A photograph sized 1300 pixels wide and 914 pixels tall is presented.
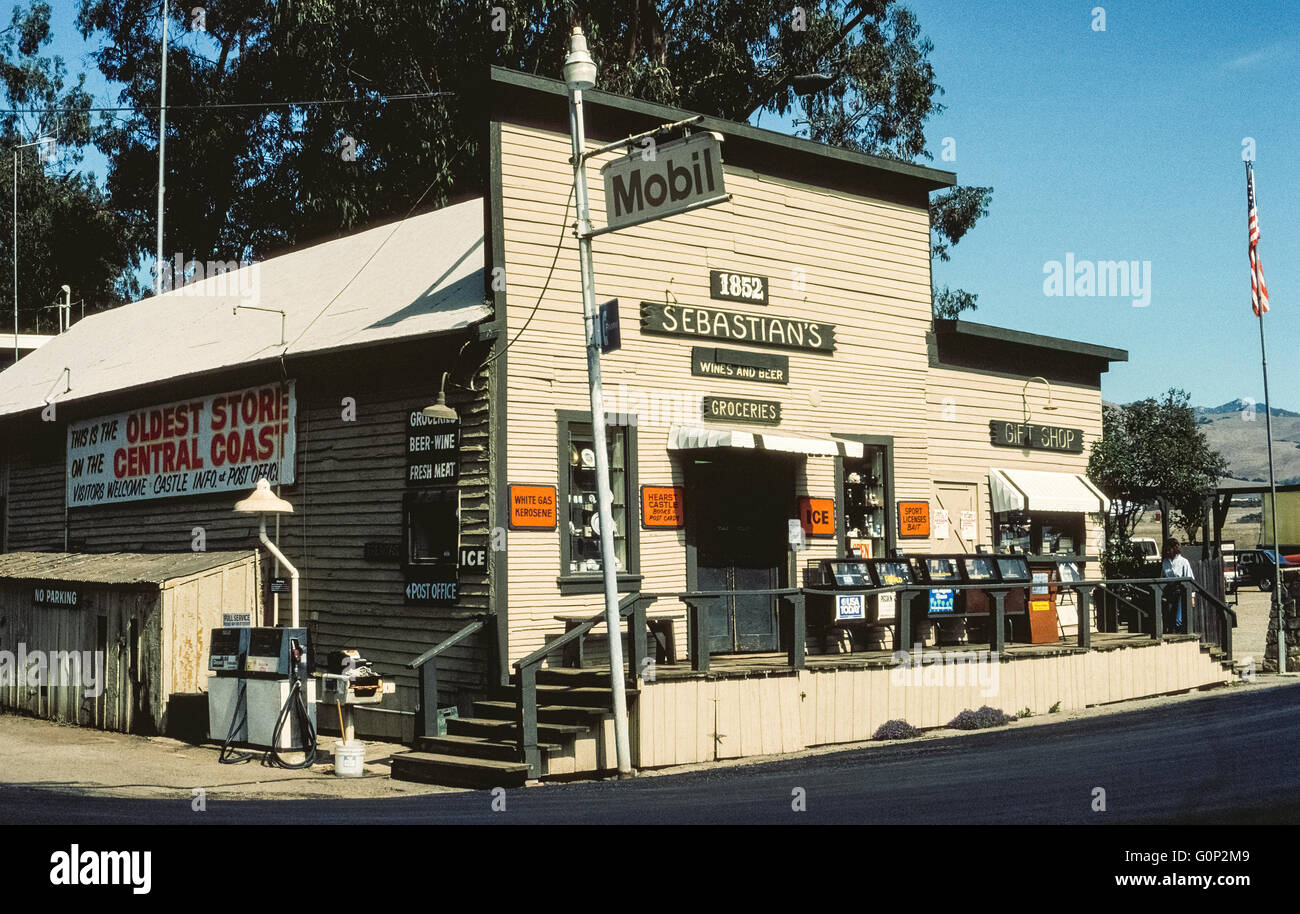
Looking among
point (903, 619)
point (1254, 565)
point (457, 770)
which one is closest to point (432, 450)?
point (457, 770)

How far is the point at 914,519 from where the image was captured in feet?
59.6

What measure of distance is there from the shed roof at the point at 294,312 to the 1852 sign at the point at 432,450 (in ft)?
3.43

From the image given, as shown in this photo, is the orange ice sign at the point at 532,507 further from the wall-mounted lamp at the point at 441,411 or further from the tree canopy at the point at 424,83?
the tree canopy at the point at 424,83

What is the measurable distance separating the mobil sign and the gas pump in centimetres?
577

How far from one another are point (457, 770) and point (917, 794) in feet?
15.0

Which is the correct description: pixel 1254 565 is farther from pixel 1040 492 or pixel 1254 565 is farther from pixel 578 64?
pixel 578 64

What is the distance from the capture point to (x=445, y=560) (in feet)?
47.6

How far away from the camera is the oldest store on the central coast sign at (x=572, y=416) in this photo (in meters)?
14.3

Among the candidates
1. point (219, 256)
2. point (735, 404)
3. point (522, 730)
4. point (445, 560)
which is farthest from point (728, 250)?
point (219, 256)

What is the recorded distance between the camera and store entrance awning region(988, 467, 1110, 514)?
20.0 metres

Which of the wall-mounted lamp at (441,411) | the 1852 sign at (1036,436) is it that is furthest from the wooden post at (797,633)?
the 1852 sign at (1036,436)

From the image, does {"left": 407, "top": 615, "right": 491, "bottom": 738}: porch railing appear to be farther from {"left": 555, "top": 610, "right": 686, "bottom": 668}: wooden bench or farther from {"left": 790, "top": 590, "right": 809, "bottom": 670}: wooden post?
{"left": 790, "top": 590, "right": 809, "bottom": 670}: wooden post
